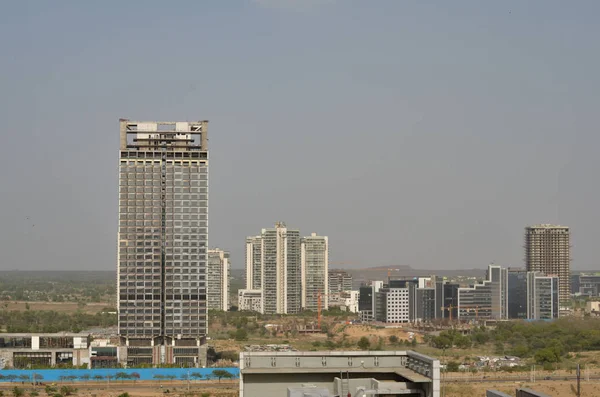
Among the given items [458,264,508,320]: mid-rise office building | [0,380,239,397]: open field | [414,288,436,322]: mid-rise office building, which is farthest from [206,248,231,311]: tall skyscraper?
[0,380,239,397]: open field

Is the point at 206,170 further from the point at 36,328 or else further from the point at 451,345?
the point at 36,328

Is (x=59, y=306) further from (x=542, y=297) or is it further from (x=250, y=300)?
(x=542, y=297)

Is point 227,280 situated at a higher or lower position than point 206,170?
lower

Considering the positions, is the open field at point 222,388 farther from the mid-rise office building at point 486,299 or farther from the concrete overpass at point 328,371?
the mid-rise office building at point 486,299

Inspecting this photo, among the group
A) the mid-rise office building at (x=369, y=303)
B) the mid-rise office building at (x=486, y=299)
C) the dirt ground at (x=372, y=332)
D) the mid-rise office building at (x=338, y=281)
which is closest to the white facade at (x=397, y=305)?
the mid-rise office building at (x=369, y=303)

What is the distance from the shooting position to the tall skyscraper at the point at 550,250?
457 feet

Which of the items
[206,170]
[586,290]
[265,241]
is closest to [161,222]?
[206,170]

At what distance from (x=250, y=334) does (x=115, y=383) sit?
33.4m

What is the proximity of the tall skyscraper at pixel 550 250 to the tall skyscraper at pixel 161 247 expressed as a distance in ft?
293

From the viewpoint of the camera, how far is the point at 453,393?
45.6 m

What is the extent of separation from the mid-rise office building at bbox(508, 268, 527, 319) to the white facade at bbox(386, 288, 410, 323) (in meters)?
13.5

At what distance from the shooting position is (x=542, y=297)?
112062mm

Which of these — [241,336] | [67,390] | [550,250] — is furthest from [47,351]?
[550,250]

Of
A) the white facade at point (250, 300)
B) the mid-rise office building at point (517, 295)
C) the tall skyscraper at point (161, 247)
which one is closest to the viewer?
the tall skyscraper at point (161, 247)
